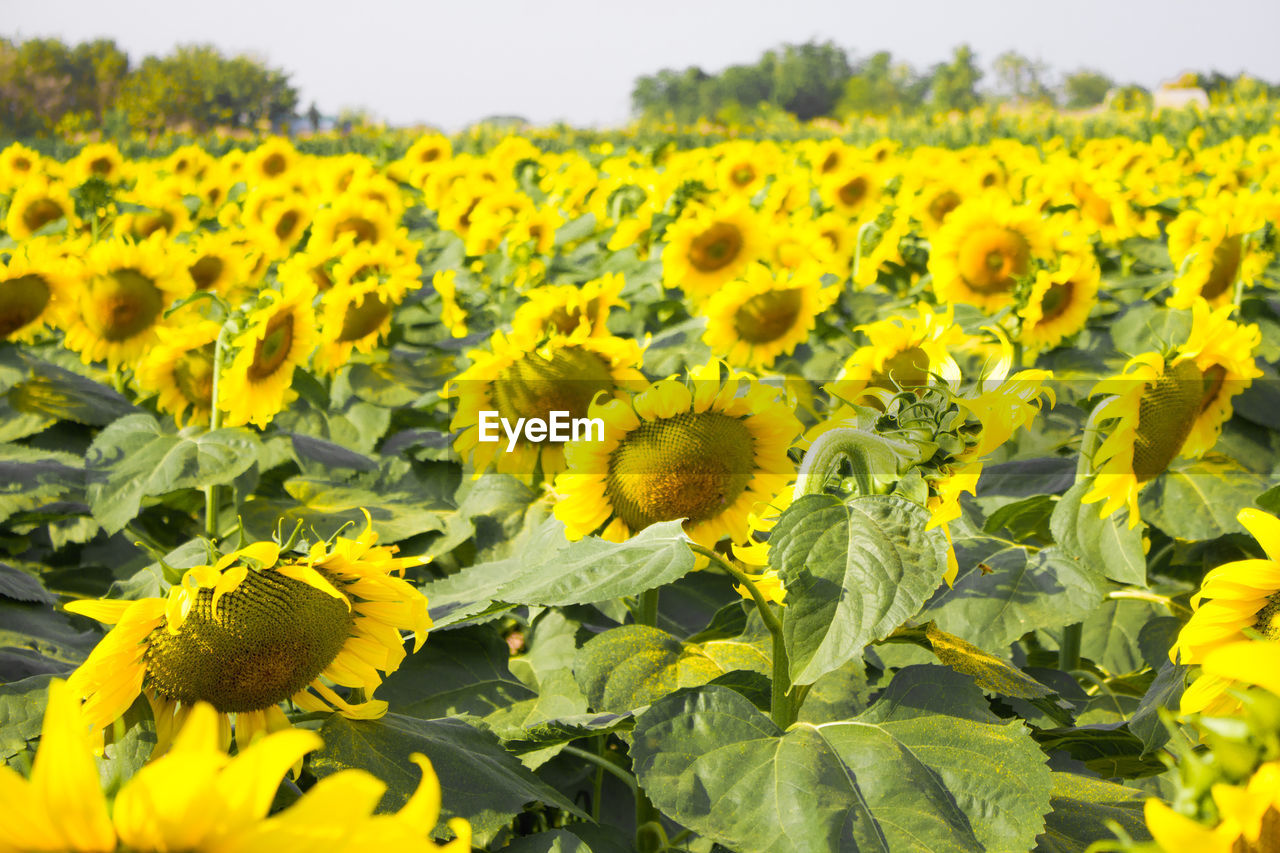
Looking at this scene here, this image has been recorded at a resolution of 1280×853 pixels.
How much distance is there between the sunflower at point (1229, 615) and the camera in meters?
1.06

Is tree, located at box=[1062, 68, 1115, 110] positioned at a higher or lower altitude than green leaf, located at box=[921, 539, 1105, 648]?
higher

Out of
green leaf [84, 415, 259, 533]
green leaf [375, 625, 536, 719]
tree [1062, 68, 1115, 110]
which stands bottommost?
green leaf [375, 625, 536, 719]

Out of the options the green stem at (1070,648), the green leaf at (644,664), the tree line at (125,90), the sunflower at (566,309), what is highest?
the tree line at (125,90)

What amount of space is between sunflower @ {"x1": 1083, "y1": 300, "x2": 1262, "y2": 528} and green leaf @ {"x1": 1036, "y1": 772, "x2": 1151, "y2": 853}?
1.81 feet

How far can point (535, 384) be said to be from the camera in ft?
7.77

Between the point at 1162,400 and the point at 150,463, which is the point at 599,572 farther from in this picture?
the point at 150,463

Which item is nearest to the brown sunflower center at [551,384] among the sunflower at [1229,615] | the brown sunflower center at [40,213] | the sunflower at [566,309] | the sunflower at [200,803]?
the sunflower at [566,309]

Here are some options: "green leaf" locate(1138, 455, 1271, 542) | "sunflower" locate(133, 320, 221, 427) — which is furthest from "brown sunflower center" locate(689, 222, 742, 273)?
"green leaf" locate(1138, 455, 1271, 542)

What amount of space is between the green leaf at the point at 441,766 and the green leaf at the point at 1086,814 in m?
0.59

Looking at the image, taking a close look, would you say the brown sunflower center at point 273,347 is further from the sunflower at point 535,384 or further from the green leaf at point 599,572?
the green leaf at point 599,572

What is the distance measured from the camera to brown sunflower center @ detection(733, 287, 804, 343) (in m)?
3.66

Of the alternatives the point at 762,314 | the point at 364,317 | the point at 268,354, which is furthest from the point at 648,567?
the point at 762,314

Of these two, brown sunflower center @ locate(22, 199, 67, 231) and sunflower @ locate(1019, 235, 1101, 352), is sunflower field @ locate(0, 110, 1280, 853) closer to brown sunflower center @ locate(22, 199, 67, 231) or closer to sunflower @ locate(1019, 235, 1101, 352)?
sunflower @ locate(1019, 235, 1101, 352)

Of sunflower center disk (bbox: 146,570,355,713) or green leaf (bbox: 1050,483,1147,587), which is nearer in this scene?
sunflower center disk (bbox: 146,570,355,713)
